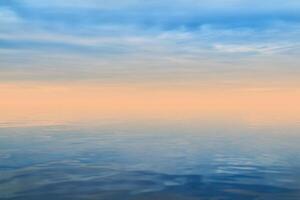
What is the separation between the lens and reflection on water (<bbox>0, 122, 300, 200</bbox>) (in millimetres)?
66562

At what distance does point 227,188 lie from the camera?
68.7 meters

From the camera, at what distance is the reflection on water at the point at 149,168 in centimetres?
6656

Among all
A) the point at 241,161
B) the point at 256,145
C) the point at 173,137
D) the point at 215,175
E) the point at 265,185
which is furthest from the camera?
the point at 173,137

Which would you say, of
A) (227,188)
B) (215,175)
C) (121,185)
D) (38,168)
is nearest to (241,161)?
(215,175)

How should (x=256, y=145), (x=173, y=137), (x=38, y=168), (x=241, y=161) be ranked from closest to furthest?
(x=38, y=168), (x=241, y=161), (x=256, y=145), (x=173, y=137)

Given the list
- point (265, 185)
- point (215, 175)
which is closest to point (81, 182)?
point (215, 175)

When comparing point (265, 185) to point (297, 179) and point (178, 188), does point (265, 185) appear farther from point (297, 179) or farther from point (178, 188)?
point (178, 188)

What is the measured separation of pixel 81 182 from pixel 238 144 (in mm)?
57421

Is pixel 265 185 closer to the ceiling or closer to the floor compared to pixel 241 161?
closer to the floor

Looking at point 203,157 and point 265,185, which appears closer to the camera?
point 265,185

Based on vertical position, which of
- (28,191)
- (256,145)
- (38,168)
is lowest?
(28,191)

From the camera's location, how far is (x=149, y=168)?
8375cm

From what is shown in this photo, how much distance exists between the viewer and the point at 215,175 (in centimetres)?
7744

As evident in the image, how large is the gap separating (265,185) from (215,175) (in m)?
9.61
